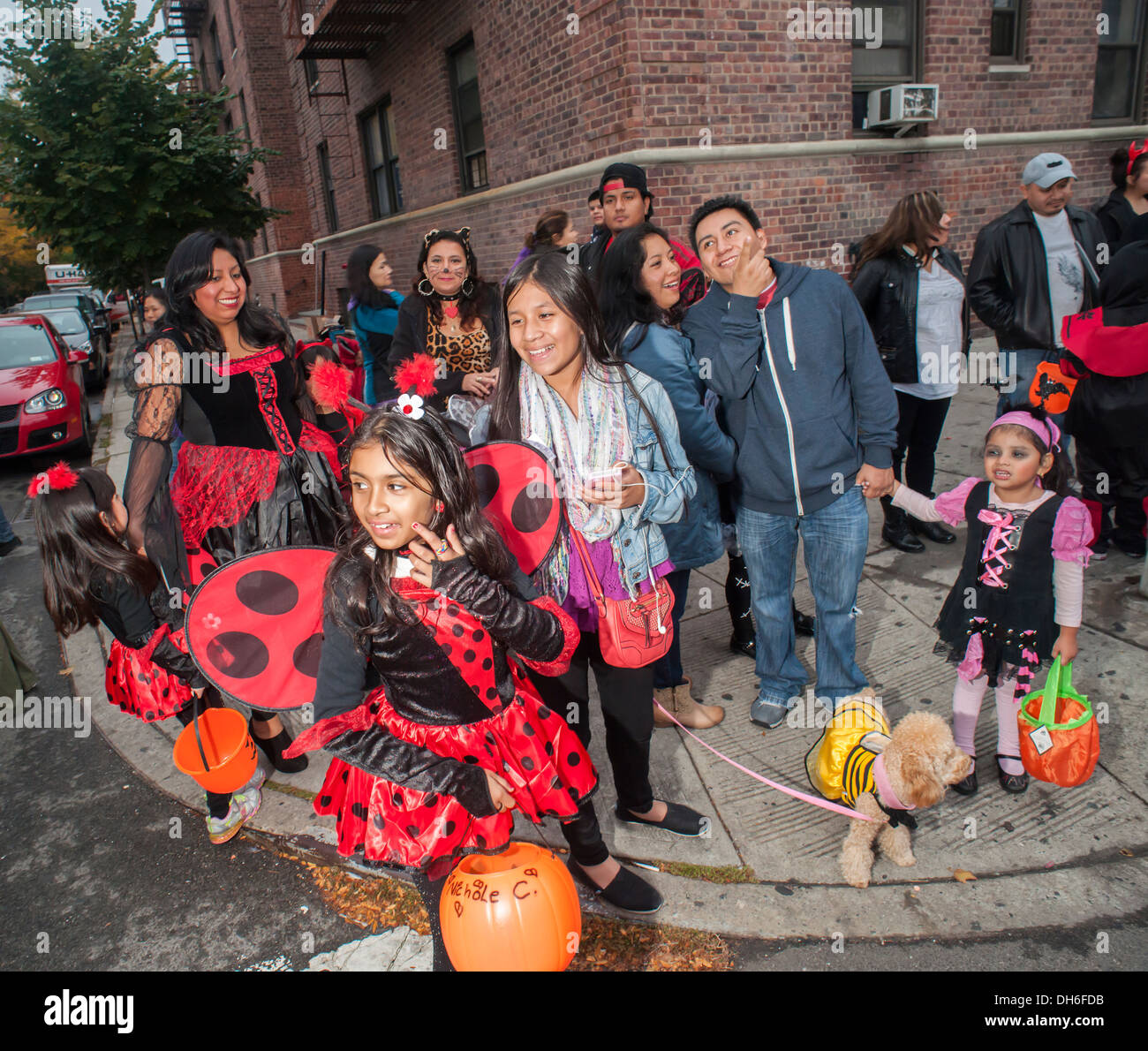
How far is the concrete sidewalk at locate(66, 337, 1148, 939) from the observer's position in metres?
2.45

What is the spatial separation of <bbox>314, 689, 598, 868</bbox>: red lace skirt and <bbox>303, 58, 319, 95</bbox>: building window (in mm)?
17506

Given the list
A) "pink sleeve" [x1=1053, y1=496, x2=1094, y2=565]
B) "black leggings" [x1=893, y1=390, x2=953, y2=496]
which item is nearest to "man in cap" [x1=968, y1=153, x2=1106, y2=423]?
"black leggings" [x1=893, y1=390, x2=953, y2=496]

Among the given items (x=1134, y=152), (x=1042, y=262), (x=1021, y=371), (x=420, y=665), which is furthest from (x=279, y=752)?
(x=1134, y=152)

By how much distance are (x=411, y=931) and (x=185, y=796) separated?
4.79 ft

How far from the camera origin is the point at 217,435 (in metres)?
3.07

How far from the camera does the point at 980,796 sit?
2.88 metres

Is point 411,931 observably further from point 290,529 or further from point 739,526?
point 739,526

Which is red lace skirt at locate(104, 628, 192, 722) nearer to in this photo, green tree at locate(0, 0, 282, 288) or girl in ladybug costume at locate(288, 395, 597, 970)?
girl in ladybug costume at locate(288, 395, 597, 970)

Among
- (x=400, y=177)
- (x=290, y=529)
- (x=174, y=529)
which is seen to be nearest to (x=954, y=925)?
(x=290, y=529)

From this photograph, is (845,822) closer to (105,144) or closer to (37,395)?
(37,395)

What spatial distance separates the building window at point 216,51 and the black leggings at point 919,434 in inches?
1029

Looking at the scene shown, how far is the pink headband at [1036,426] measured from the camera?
8.84 ft

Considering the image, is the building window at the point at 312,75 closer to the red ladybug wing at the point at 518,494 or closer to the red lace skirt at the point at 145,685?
the red lace skirt at the point at 145,685

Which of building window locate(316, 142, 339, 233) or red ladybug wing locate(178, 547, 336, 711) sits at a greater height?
building window locate(316, 142, 339, 233)
